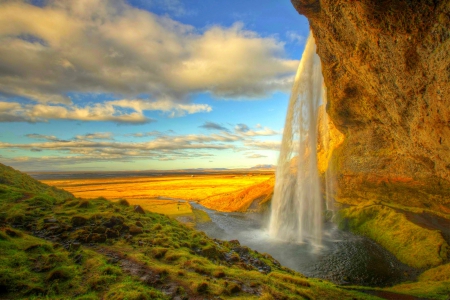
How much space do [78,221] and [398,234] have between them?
2347 centimetres

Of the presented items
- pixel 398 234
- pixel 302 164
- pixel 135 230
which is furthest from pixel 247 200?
pixel 135 230

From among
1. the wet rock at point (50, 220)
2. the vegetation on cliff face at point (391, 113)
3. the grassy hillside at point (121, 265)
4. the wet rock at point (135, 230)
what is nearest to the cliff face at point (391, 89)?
the vegetation on cliff face at point (391, 113)

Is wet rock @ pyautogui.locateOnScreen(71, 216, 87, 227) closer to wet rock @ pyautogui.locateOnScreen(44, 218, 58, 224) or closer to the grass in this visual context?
wet rock @ pyautogui.locateOnScreen(44, 218, 58, 224)

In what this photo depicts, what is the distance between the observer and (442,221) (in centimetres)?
1780

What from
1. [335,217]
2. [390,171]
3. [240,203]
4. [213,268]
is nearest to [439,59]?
[213,268]

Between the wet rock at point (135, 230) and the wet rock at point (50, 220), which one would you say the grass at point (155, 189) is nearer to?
the wet rock at point (50, 220)

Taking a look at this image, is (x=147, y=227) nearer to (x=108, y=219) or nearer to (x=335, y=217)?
(x=108, y=219)

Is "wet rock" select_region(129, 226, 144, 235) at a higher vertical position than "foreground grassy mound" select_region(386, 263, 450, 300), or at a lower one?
higher

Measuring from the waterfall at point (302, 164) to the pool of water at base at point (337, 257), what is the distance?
2.31 metres

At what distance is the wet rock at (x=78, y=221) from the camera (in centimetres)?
1237

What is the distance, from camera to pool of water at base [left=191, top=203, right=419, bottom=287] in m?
13.3

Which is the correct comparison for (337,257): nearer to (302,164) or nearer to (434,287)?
(434,287)

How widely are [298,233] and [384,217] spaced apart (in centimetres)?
819

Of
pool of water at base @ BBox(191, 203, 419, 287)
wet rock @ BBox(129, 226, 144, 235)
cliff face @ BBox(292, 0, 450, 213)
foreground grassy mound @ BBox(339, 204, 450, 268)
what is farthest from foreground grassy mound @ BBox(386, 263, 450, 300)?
wet rock @ BBox(129, 226, 144, 235)
